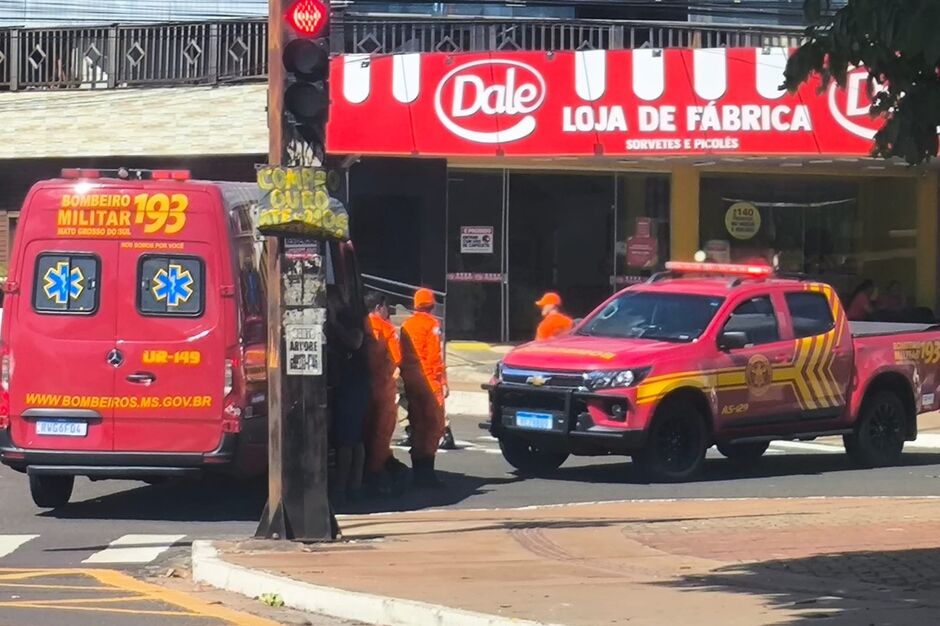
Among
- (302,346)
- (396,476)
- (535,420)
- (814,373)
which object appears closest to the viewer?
(302,346)

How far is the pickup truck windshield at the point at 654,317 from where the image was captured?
15.3 metres

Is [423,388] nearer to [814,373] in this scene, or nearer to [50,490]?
[50,490]

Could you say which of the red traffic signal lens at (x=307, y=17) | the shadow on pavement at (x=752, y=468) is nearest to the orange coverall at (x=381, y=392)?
the shadow on pavement at (x=752, y=468)

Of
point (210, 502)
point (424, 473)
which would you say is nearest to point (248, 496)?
point (210, 502)

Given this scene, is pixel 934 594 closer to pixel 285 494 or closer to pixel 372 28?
pixel 285 494

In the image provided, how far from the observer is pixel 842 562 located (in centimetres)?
1005

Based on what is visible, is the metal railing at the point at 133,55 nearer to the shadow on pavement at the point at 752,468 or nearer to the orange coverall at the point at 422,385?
the shadow on pavement at the point at 752,468

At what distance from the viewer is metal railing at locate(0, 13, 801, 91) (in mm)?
27766

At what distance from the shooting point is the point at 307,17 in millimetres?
10539

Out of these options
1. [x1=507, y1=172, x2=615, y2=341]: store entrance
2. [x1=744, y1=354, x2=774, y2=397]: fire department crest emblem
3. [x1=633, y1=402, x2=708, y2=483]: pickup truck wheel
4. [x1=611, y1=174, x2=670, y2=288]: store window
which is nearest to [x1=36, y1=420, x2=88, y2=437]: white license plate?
[x1=633, y1=402, x2=708, y2=483]: pickup truck wheel

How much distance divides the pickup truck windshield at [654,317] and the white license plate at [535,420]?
1.26m

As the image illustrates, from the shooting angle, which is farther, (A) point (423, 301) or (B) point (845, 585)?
(A) point (423, 301)

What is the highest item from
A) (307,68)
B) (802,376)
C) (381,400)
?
(307,68)

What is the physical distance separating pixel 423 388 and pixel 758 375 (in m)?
3.36
